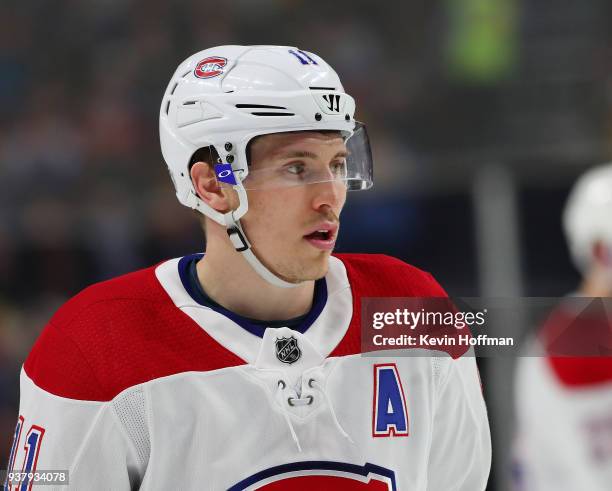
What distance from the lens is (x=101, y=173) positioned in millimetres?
5629

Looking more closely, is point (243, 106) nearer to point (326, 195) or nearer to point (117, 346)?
point (326, 195)

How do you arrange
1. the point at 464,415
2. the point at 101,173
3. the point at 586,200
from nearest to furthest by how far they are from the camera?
the point at 464,415 → the point at 586,200 → the point at 101,173

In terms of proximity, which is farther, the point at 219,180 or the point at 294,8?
the point at 294,8

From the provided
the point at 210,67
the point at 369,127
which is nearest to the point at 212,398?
the point at 210,67

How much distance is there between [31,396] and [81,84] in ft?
15.4

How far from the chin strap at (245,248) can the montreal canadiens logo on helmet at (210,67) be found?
252mm

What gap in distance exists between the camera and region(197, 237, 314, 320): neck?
201cm

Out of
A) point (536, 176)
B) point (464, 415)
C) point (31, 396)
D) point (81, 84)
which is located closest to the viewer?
point (31, 396)

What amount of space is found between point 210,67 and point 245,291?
408 mm

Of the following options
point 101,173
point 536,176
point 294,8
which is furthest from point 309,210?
point 294,8

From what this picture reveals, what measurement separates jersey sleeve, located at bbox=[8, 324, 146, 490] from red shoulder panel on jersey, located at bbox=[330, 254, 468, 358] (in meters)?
0.44

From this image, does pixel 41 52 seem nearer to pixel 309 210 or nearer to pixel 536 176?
pixel 536 176

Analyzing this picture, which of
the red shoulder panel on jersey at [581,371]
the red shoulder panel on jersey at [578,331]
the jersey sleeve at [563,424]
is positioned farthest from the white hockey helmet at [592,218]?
the red shoulder panel on jersey at [578,331]

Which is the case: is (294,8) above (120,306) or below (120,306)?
above
